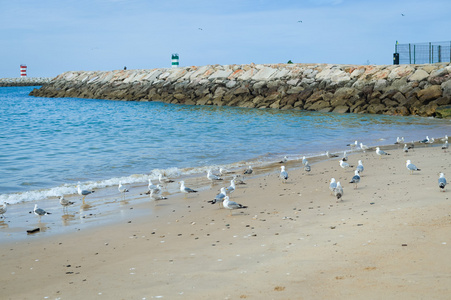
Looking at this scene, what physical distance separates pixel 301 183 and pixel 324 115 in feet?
74.1

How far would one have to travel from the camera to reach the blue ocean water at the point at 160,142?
14.1m

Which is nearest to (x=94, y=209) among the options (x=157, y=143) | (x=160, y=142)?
(x=157, y=143)

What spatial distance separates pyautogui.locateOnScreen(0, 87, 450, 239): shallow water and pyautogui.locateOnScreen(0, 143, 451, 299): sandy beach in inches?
145

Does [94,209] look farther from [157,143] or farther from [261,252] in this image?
[157,143]

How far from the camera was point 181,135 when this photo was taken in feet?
79.3

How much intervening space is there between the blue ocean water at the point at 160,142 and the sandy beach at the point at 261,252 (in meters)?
4.72

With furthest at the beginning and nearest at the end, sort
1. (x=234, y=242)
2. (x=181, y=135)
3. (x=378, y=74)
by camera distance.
→ (x=378, y=74)
(x=181, y=135)
(x=234, y=242)

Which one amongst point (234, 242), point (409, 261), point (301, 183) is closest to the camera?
point (409, 261)

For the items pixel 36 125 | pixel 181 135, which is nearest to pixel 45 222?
pixel 181 135

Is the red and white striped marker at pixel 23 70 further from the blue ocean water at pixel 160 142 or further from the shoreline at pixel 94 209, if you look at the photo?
the shoreline at pixel 94 209

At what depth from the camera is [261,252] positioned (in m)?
6.24

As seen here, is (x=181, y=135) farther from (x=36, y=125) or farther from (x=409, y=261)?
(x=409, y=261)

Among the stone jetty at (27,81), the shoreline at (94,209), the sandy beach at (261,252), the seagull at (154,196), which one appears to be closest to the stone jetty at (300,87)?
the shoreline at (94,209)

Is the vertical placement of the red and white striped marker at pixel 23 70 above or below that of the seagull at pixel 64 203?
above
